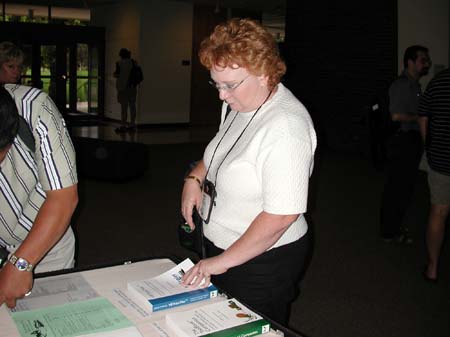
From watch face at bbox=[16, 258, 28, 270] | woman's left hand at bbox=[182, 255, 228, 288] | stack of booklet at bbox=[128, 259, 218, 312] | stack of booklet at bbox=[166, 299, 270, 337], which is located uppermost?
watch face at bbox=[16, 258, 28, 270]

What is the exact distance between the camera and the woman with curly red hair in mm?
1485

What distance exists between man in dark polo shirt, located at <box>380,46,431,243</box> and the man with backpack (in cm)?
764

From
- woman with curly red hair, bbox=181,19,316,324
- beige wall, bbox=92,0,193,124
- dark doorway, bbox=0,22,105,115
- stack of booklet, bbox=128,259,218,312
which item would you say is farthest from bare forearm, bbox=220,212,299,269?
dark doorway, bbox=0,22,105,115

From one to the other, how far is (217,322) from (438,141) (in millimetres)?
2586

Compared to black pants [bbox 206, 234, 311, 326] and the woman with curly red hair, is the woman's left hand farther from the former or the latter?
black pants [bbox 206, 234, 311, 326]

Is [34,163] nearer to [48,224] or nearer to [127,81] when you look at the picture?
[48,224]

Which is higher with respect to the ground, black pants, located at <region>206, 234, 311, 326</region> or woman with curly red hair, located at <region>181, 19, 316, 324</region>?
woman with curly red hair, located at <region>181, 19, 316, 324</region>

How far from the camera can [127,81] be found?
1113 centimetres

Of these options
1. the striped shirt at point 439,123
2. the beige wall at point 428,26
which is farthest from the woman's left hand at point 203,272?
the beige wall at point 428,26

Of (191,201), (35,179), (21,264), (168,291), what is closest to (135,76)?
(191,201)

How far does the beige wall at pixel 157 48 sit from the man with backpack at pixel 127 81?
78 cm

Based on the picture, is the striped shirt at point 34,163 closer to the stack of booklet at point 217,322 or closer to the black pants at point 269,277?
the stack of booklet at point 217,322

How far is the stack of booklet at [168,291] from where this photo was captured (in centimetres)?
149

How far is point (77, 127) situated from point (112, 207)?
7.00 m
